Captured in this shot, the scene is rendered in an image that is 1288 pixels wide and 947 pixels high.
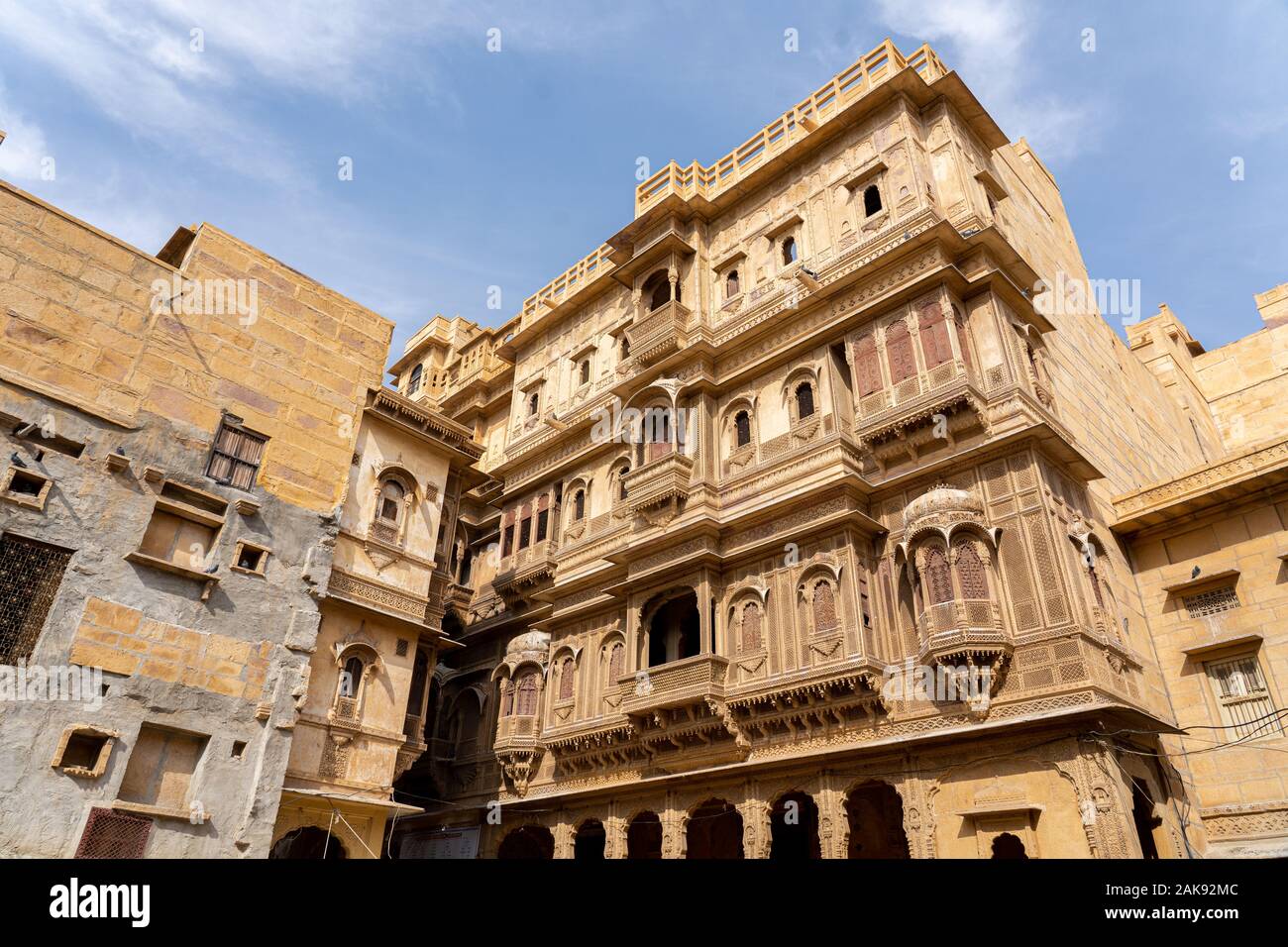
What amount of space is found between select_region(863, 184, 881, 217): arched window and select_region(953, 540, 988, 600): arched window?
32.5 feet

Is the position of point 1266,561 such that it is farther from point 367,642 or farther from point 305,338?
point 305,338

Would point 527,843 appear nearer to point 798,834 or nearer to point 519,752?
point 519,752

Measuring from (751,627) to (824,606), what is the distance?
6.58ft

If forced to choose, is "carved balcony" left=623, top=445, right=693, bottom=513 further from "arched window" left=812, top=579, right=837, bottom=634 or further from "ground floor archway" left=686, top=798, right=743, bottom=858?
"ground floor archway" left=686, top=798, right=743, bottom=858

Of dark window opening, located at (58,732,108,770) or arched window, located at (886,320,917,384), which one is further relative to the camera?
arched window, located at (886,320,917,384)

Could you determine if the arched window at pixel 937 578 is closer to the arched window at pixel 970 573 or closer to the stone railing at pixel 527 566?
the arched window at pixel 970 573

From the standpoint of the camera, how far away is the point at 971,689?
14.2m

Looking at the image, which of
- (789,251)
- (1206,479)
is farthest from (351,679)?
(1206,479)

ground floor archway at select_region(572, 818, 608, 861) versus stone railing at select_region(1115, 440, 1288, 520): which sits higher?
stone railing at select_region(1115, 440, 1288, 520)

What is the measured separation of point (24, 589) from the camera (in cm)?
1395

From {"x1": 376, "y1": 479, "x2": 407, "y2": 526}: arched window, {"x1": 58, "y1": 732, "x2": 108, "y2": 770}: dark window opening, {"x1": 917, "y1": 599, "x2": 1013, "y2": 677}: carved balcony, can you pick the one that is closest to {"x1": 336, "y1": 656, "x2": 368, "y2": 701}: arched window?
{"x1": 376, "y1": 479, "x2": 407, "y2": 526}: arched window

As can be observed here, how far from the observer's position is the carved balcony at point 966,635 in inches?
563

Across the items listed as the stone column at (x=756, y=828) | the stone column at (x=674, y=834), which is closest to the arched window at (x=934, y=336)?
the stone column at (x=756, y=828)

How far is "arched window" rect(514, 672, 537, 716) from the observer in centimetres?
2302
